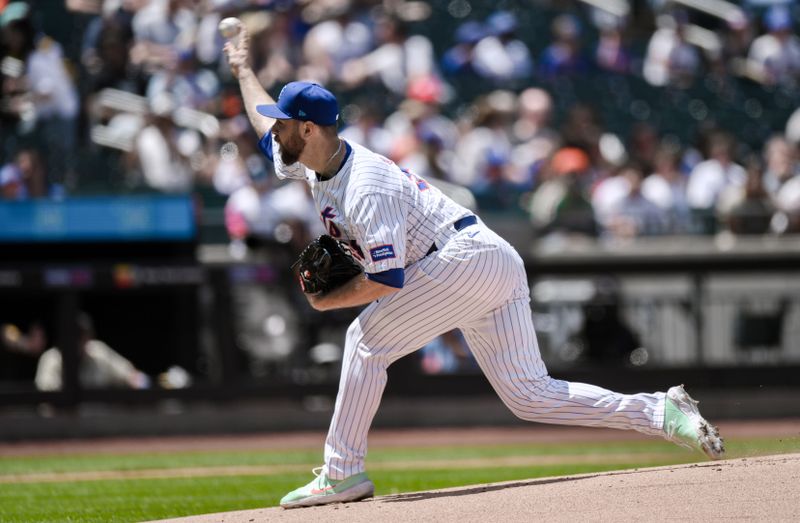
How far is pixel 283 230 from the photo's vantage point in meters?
12.1

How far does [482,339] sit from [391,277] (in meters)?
0.66

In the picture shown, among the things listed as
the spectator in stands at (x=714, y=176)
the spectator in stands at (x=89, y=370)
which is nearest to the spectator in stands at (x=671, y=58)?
the spectator in stands at (x=714, y=176)

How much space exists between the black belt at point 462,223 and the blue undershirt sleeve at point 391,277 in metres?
0.35

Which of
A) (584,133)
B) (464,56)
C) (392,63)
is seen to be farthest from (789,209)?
(392,63)

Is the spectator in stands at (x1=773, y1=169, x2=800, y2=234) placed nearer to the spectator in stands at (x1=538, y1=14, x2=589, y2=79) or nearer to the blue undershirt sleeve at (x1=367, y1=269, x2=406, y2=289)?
the spectator in stands at (x1=538, y1=14, x2=589, y2=79)

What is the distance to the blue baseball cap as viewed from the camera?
204 inches

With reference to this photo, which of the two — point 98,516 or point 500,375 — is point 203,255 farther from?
point 500,375

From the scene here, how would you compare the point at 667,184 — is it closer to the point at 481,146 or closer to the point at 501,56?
the point at 481,146

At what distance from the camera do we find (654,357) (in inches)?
474

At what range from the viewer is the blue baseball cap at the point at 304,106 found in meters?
5.17

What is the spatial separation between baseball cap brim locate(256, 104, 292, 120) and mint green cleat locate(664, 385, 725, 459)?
201 centimetres

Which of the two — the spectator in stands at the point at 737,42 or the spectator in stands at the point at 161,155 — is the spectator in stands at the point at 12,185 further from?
the spectator in stands at the point at 737,42

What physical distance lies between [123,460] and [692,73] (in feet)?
29.8

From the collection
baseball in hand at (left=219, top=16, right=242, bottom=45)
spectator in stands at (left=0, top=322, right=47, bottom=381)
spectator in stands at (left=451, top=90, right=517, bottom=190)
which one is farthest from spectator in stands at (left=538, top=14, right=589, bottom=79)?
baseball in hand at (left=219, top=16, right=242, bottom=45)
